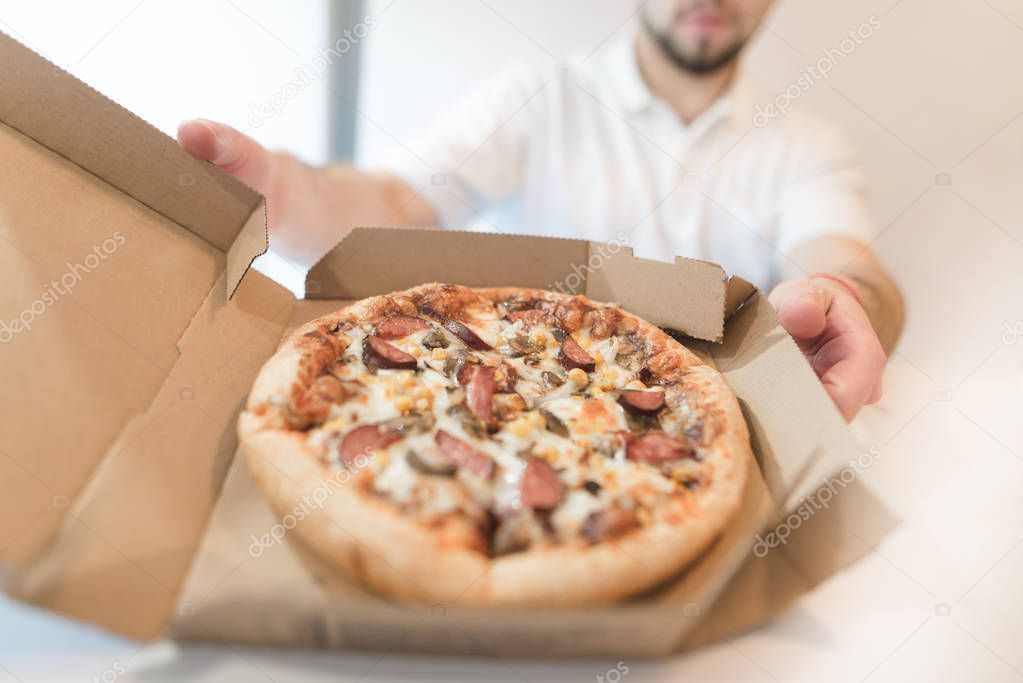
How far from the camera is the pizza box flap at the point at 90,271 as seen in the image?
1.72 meters

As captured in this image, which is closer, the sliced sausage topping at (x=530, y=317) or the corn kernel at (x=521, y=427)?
the corn kernel at (x=521, y=427)

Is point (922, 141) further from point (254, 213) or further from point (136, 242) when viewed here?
point (136, 242)

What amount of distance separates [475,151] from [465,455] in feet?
8.95

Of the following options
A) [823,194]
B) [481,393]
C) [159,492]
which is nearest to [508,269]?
[481,393]

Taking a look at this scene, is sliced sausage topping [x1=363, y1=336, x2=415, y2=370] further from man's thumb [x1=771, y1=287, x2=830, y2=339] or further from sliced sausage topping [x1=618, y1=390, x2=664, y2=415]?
man's thumb [x1=771, y1=287, x2=830, y2=339]

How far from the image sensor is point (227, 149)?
2453 millimetres

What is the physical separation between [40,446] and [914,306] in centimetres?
401

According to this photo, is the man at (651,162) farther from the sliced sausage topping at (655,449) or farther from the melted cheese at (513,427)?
the sliced sausage topping at (655,449)

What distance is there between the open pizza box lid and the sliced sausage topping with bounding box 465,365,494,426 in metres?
0.58

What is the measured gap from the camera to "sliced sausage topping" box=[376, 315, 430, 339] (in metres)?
2.30

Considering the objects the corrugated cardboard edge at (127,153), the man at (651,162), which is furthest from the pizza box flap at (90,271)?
the man at (651,162)

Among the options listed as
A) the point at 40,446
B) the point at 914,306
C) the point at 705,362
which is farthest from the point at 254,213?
the point at 914,306

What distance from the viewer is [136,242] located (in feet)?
7.22

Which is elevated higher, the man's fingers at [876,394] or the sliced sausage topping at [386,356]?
the sliced sausage topping at [386,356]
